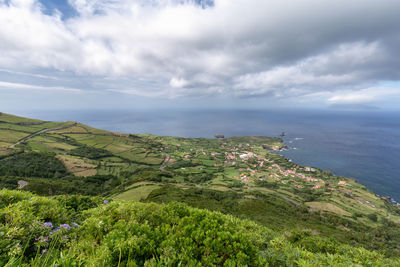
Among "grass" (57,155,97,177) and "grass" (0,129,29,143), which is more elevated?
"grass" (0,129,29,143)

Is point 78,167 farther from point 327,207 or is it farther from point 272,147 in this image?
point 272,147

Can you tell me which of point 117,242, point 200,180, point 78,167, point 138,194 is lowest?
point 200,180

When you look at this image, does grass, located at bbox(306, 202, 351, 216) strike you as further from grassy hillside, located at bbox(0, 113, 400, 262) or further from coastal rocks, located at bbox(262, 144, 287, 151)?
coastal rocks, located at bbox(262, 144, 287, 151)

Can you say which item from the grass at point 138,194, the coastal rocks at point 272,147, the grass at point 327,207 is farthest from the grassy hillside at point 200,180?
the coastal rocks at point 272,147

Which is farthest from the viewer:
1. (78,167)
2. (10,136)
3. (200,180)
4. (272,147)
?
(272,147)

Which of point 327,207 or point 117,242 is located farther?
point 327,207

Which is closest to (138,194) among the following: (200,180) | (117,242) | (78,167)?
(200,180)

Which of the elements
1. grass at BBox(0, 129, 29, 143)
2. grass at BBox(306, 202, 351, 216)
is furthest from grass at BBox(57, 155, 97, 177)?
grass at BBox(306, 202, 351, 216)

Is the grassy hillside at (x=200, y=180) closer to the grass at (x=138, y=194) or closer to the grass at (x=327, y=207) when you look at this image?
the grass at (x=327, y=207)
